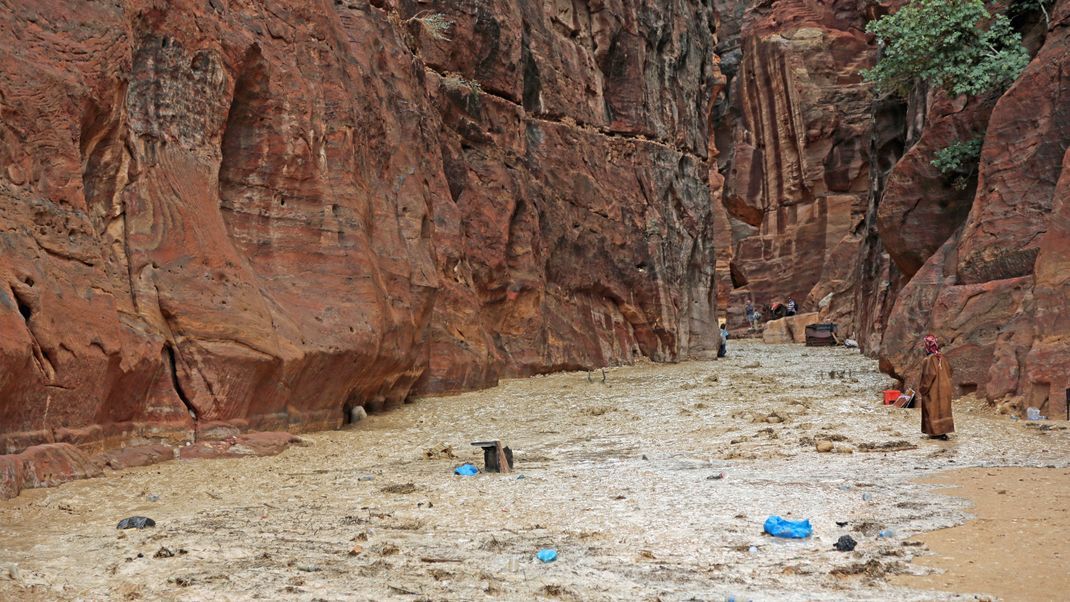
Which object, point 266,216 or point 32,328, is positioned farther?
point 266,216

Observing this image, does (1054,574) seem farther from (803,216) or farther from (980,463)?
(803,216)

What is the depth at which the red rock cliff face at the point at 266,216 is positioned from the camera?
993 centimetres

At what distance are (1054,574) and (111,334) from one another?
8768mm

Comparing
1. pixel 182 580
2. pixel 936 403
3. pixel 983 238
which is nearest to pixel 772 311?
pixel 983 238

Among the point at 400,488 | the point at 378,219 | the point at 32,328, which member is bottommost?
the point at 400,488

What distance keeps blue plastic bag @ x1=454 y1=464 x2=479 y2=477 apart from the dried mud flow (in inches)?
5.1

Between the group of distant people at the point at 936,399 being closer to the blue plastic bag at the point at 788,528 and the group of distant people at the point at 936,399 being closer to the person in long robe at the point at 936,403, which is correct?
the person in long robe at the point at 936,403

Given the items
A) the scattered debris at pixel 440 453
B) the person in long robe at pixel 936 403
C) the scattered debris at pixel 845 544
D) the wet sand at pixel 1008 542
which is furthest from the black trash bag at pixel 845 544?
the person in long robe at pixel 936 403

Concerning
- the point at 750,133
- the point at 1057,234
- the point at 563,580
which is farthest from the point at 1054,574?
the point at 750,133

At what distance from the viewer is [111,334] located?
1027cm

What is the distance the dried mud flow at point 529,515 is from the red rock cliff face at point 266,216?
3.74 ft

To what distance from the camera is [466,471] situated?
1068cm

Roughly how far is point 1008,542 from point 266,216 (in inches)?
425

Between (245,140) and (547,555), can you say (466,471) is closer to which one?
(547,555)
